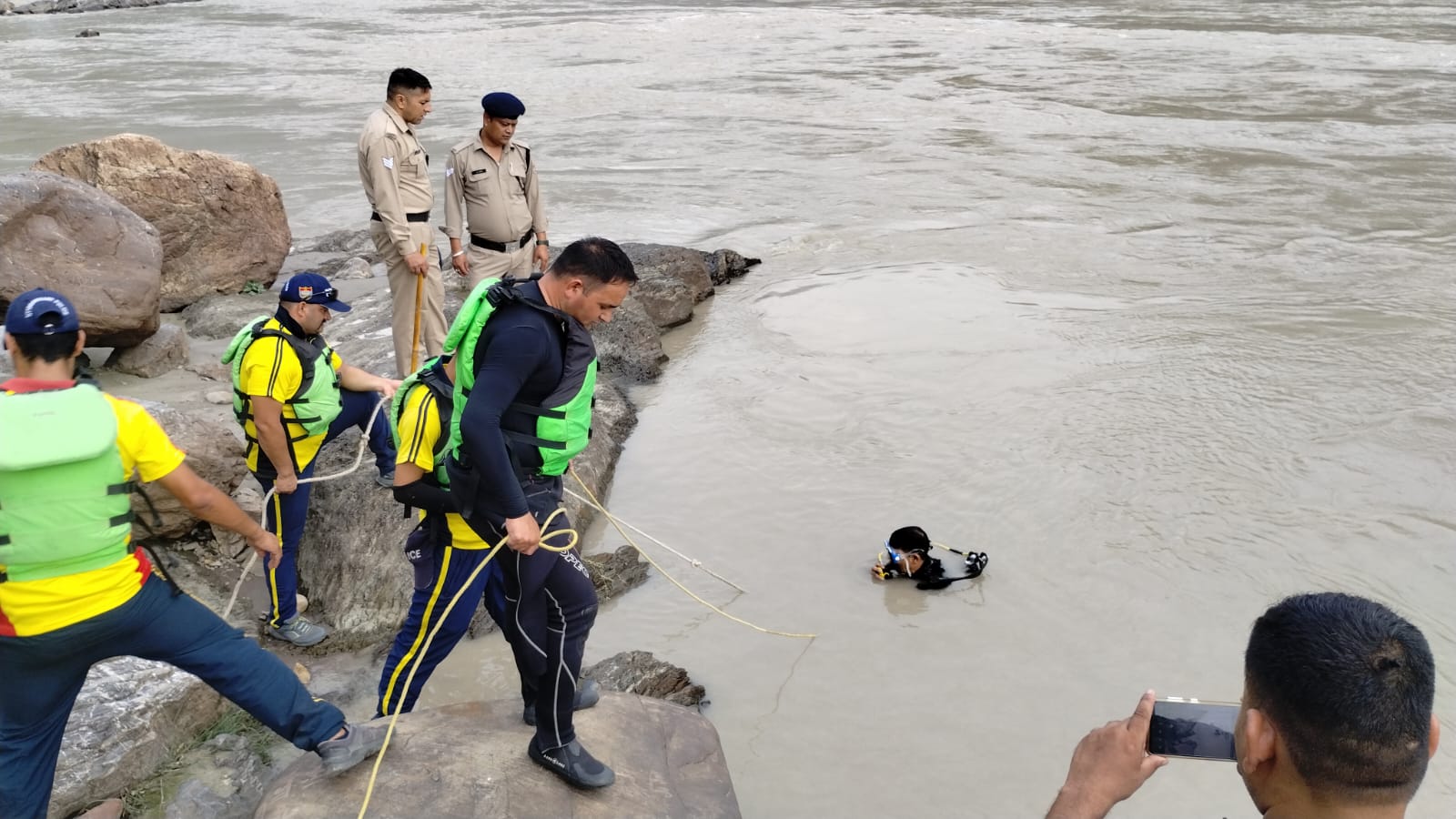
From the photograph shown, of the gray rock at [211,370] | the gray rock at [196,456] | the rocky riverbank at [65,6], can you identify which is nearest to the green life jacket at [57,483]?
the gray rock at [196,456]

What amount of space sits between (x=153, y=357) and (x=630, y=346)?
12.1ft

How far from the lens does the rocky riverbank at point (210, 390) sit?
14.4 ft

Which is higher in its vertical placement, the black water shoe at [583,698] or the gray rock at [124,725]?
the black water shoe at [583,698]

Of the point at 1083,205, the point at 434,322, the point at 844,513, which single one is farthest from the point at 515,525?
the point at 1083,205

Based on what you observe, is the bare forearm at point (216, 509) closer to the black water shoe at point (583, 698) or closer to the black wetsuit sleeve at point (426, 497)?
the black wetsuit sleeve at point (426, 497)

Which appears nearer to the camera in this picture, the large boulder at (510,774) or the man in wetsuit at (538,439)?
the man in wetsuit at (538,439)

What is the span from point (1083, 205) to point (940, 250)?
9.04 feet

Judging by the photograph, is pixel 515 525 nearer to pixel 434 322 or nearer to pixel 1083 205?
pixel 434 322

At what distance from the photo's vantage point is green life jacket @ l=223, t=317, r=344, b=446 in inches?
203

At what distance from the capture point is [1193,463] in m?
7.24

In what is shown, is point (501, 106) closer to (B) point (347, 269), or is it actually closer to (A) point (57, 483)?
(A) point (57, 483)

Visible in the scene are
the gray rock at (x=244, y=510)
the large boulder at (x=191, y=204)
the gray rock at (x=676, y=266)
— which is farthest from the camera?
the gray rock at (x=676, y=266)

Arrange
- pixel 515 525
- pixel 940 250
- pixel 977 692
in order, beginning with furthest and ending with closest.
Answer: pixel 940 250
pixel 977 692
pixel 515 525

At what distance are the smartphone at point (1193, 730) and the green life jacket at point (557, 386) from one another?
7.18ft
